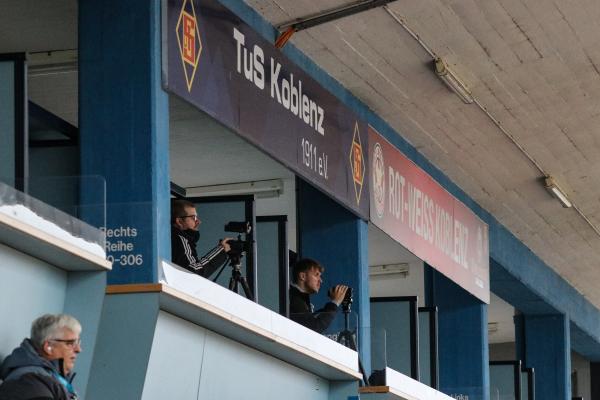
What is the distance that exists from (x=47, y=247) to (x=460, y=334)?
10.3m

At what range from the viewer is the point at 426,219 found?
558 inches

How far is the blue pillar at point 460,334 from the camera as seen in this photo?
16.0 m

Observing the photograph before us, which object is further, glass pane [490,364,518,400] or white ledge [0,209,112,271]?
glass pane [490,364,518,400]

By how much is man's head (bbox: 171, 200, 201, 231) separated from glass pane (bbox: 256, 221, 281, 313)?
1.38 m

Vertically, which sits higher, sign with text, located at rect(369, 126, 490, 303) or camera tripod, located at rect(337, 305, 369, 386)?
sign with text, located at rect(369, 126, 490, 303)

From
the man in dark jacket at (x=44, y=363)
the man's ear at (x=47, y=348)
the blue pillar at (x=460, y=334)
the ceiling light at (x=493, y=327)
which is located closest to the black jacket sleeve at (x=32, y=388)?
the man in dark jacket at (x=44, y=363)

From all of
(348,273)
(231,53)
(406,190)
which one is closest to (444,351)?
(406,190)

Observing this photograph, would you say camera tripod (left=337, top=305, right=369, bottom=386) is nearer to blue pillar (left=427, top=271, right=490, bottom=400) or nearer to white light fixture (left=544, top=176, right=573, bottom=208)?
blue pillar (left=427, top=271, right=490, bottom=400)

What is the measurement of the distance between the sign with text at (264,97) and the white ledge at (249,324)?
1.28 meters

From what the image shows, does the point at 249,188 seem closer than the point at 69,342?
No

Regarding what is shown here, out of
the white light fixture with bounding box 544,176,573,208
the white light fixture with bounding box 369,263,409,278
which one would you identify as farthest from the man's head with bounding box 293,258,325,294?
the white light fixture with bounding box 369,263,409,278

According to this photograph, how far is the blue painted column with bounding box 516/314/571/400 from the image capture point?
19.8 m

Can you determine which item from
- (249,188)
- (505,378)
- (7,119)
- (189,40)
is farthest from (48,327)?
(505,378)

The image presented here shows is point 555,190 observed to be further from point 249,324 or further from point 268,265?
point 249,324
